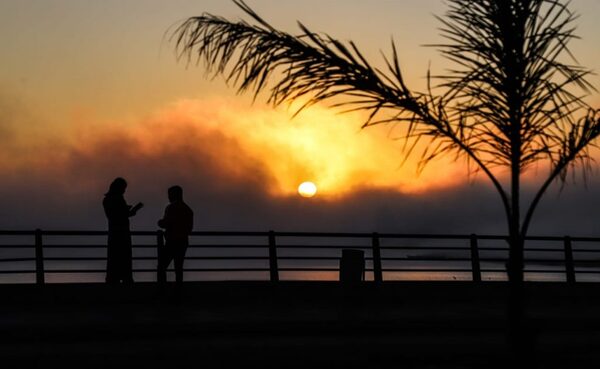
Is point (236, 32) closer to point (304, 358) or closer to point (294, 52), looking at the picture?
point (294, 52)

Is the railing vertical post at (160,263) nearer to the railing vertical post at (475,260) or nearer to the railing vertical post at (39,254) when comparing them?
the railing vertical post at (39,254)

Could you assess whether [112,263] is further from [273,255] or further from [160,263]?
[273,255]

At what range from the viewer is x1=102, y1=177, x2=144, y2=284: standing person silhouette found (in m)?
20.3

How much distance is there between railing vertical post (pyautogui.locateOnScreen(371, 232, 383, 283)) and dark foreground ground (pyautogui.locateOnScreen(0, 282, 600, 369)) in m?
1.16

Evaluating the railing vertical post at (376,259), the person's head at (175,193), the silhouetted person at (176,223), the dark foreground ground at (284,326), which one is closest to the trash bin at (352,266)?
the dark foreground ground at (284,326)

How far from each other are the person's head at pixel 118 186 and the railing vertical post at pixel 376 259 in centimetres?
639

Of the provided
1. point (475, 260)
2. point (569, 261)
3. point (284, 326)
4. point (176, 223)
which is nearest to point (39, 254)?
point (176, 223)

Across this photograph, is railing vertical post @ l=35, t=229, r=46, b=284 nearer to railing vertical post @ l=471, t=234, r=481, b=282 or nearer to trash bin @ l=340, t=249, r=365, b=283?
trash bin @ l=340, t=249, r=365, b=283

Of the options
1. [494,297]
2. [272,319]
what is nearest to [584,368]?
[272,319]

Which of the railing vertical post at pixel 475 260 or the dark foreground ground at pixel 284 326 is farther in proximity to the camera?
the railing vertical post at pixel 475 260

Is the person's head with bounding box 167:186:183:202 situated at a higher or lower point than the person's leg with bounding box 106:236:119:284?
higher

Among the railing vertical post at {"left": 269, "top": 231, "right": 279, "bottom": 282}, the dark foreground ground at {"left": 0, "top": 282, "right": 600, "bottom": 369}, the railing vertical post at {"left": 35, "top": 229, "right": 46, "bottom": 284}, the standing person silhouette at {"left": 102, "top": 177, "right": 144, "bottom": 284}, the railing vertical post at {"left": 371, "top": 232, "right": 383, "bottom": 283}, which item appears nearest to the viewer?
the dark foreground ground at {"left": 0, "top": 282, "right": 600, "bottom": 369}

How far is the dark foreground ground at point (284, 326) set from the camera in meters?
11.8

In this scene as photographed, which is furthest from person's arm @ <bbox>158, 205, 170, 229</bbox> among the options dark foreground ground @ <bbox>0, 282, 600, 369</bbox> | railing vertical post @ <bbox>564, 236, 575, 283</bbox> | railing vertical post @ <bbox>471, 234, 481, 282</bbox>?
railing vertical post @ <bbox>564, 236, 575, 283</bbox>
